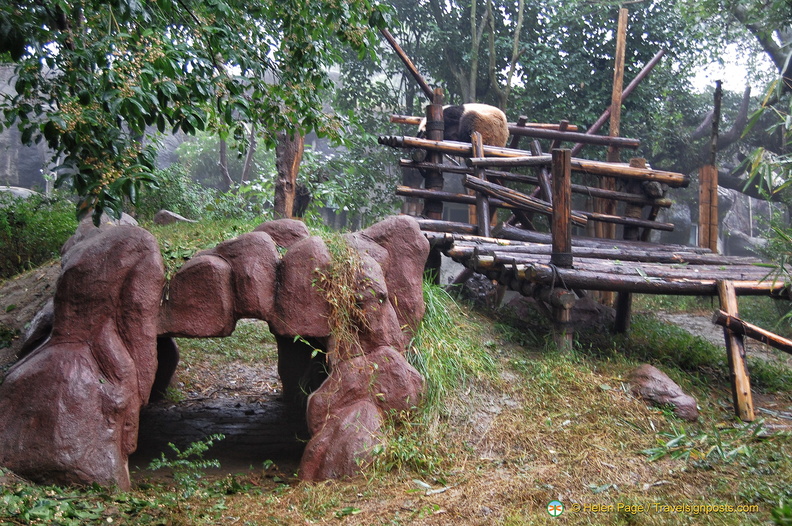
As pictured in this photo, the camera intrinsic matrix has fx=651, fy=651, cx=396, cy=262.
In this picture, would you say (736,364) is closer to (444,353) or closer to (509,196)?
(444,353)

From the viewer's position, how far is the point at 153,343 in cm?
479

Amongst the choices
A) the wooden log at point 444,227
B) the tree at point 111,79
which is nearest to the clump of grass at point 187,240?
the tree at point 111,79

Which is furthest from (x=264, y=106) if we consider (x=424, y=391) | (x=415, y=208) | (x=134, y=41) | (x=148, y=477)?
(x=415, y=208)

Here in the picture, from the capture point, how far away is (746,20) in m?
12.6

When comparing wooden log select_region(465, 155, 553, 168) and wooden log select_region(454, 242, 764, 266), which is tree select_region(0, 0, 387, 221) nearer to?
wooden log select_region(465, 155, 553, 168)

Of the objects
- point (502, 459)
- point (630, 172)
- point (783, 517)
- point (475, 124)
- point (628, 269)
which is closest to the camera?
point (783, 517)

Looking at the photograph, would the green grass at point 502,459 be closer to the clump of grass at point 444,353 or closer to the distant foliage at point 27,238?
the clump of grass at point 444,353

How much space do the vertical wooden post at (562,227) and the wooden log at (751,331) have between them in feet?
4.85

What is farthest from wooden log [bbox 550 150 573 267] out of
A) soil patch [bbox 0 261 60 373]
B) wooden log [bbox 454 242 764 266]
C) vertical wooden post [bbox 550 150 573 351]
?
soil patch [bbox 0 261 60 373]

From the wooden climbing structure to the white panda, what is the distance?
458 millimetres

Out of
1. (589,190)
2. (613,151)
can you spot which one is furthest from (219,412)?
(613,151)

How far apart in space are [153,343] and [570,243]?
14.4ft

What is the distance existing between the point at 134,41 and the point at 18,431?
8.68ft

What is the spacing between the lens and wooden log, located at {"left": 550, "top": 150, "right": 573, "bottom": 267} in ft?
22.2
